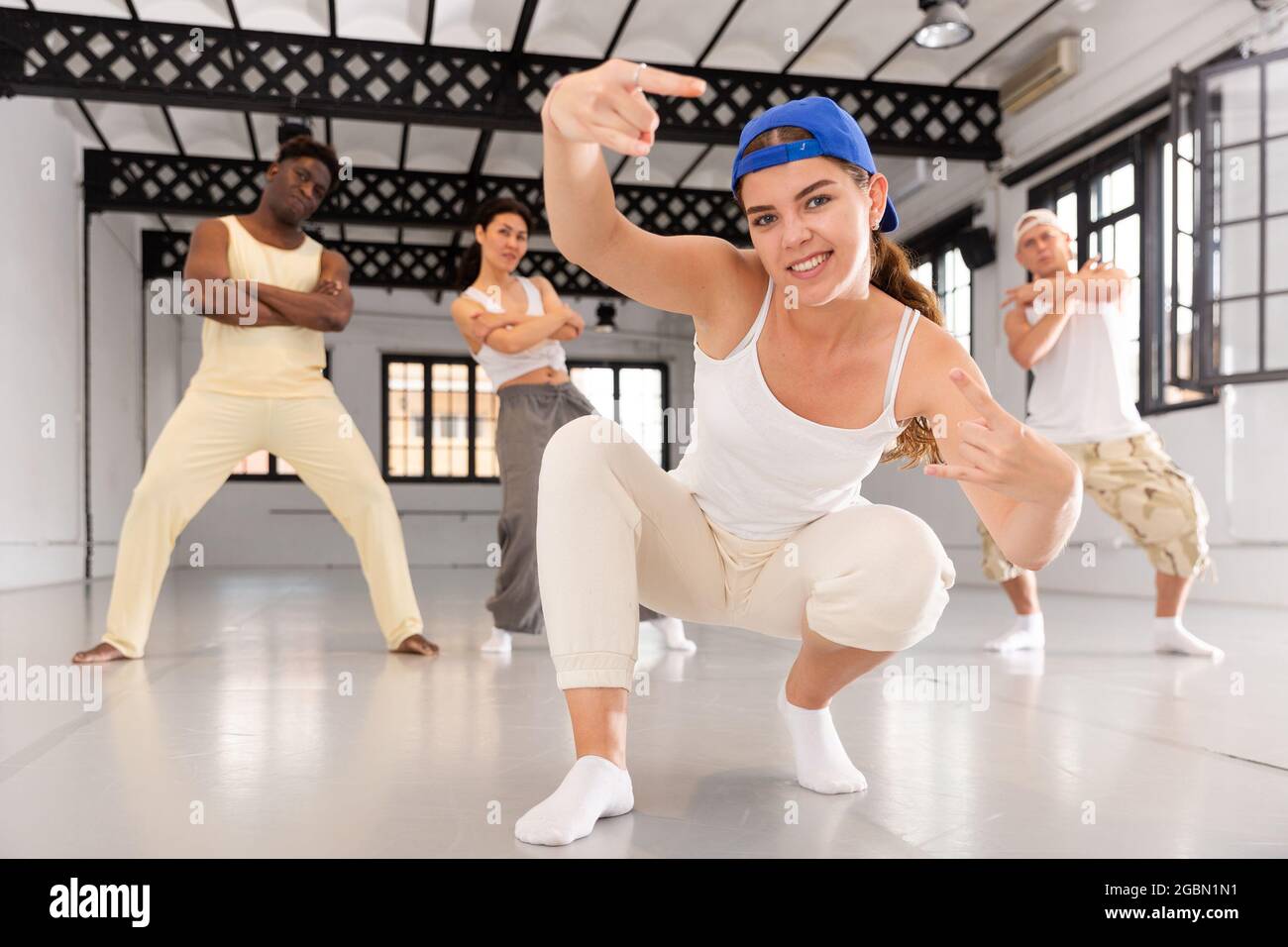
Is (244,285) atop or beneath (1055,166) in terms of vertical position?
beneath

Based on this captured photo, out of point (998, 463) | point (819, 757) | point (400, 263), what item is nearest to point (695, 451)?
point (819, 757)

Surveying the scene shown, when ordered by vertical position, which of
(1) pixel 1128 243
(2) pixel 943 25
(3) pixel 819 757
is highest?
(2) pixel 943 25

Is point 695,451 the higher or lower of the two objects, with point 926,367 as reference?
lower

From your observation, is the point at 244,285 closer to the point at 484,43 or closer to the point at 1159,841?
the point at 1159,841

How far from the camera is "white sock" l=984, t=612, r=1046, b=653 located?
→ 12.8 feet

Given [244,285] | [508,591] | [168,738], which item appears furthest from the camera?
[508,591]

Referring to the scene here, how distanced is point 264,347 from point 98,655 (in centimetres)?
117

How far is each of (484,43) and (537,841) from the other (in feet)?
23.7

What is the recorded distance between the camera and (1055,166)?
8133 millimetres

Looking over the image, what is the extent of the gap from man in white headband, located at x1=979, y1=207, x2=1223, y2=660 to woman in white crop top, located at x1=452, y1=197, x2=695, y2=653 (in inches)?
65.1

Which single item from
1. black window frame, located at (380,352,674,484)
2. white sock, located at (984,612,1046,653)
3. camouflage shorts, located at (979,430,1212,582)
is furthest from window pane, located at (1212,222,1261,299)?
black window frame, located at (380,352,674,484)

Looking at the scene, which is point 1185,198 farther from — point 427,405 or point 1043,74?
point 427,405

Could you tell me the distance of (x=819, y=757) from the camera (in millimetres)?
1791
